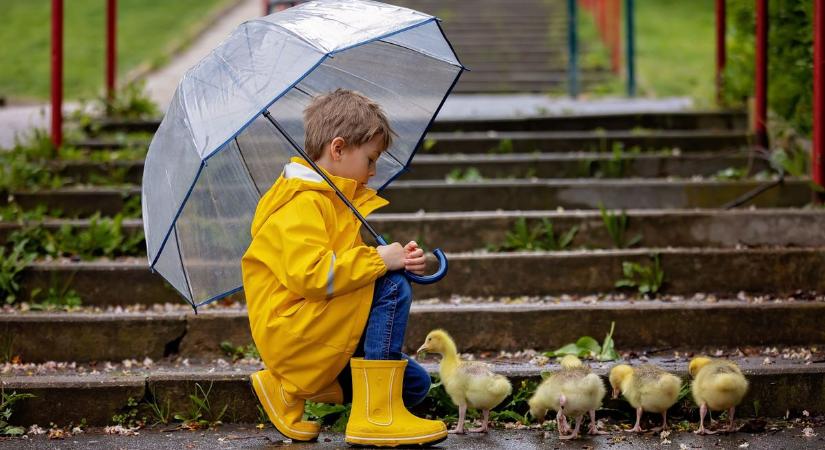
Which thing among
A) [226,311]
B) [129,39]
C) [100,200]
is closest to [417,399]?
[226,311]

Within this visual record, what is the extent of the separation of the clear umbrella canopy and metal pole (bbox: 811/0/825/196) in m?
2.81

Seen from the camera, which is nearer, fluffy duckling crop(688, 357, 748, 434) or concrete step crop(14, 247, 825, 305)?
fluffy duckling crop(688, 357, 748, 434)

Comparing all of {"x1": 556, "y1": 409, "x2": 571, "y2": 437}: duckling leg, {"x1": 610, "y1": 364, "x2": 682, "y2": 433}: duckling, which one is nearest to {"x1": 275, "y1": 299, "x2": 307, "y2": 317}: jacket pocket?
{"x1": 556, "y1": 409, "x2": 571, "y2": 437}: duckling leg

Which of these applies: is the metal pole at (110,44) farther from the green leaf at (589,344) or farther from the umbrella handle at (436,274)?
the umbrella handle at (436,274)

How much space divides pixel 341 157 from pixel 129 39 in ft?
51.0

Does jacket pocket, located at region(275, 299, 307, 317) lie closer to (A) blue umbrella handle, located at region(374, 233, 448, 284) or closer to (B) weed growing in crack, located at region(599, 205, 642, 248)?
(A) blue umbrella handle, located at region(374, 233, 448, 284)

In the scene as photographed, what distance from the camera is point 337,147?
3930 millimetres

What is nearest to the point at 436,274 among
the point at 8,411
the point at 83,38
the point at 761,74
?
the point at 8,411

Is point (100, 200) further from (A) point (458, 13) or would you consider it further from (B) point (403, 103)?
(A) point (458, 13)

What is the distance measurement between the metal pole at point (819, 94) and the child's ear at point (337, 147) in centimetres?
366

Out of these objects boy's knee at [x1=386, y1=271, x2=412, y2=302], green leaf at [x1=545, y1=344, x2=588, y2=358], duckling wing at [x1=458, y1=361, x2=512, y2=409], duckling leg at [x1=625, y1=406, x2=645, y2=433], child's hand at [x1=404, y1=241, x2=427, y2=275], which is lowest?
duckling leg at [x1=625, y1=406, x2=645, y2=433]

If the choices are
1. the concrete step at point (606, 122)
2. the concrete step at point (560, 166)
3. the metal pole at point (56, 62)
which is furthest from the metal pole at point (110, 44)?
the concrete step at point (606, 122)

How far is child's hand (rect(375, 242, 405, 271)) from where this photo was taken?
12.6 feet

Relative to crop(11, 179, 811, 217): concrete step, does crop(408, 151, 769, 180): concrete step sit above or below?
above
